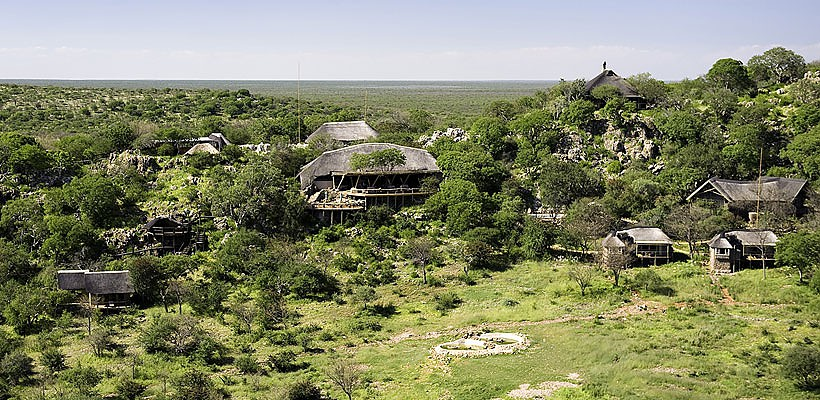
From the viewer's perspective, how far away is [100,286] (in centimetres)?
3753

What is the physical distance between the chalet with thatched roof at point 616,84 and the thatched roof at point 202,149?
33870 millimetres

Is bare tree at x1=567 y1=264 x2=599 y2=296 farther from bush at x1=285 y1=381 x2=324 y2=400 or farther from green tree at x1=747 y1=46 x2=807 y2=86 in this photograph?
green tree at x1=747 y1=46 x2=807 y2=86

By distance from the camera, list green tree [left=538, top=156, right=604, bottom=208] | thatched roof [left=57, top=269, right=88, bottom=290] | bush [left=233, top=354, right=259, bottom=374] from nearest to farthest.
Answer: bush [left=233, top=354, right=259, bottom=374]
thatched roof [left=57, top=269, right=88, bottom=290]
green tree [left=538, top=156, right=604, bottom=208]

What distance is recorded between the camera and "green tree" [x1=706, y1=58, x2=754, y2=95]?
6850 cm

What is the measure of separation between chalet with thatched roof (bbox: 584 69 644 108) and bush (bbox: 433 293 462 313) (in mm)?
34204

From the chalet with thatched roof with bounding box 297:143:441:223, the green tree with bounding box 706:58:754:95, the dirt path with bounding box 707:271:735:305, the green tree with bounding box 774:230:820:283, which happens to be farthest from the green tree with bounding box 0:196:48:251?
the green tree with bounding box 706:58:754:95

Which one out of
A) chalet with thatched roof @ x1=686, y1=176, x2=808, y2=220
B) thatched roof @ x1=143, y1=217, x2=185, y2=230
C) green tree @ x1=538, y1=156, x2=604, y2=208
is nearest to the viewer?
thatched roof @ x1=143, y1=217, x2=185, y2=230

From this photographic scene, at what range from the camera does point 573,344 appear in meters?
31.5

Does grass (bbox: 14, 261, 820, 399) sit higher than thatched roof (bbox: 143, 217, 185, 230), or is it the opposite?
thatched roof (bbox: 143, 217, 185, 230)

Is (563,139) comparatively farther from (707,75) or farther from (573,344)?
(573,344)

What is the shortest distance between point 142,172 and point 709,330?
40722mm

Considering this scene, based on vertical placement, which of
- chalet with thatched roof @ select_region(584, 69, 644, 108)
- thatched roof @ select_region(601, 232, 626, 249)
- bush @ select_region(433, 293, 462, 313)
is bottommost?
bush @ select_region(433, 293, 462, 313)

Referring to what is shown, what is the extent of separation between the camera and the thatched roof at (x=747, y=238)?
41.1 metres

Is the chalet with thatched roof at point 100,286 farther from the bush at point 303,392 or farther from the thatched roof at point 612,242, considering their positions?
the thatched roof at point 612,242
